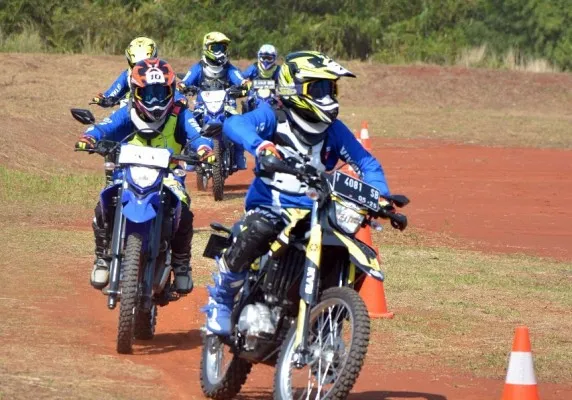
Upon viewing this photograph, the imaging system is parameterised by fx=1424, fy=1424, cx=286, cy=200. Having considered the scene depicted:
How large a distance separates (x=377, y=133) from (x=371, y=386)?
24273 millimetres

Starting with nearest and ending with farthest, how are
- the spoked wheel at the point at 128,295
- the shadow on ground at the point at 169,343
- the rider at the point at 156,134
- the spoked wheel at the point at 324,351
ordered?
the spoked wheel at the point at 324,351 < the spoked wheel at the point at 128,295 < the shadow on ground at the point at 169,343 < the rider at the point at 156,134

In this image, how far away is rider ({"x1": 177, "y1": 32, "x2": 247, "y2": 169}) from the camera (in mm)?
21406

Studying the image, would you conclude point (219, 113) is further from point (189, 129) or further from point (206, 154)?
point (206, 154)

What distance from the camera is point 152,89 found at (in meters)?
10.7

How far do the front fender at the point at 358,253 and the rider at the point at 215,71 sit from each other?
13.7 m

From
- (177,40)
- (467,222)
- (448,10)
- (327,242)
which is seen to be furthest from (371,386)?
(448,10)

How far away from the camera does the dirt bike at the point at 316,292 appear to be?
7539mm

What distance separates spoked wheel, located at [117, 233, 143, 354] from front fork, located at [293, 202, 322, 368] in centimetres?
235

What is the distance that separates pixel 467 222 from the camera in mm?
19312

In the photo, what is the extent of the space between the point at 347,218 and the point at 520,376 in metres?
1.27

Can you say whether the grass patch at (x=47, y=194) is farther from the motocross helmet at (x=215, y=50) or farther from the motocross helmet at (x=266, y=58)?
the motocross helmet at (x=266, y=58)

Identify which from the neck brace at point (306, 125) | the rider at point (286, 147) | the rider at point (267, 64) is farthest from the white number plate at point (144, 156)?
the rider at point (267, 64)

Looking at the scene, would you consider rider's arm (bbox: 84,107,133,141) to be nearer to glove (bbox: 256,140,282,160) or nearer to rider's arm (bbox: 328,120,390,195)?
rider's arm (bbox: 328,120,390,195)

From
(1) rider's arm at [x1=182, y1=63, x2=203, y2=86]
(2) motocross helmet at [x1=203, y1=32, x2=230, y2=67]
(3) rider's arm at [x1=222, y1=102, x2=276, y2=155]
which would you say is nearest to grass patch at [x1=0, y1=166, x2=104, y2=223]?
(1) rider's arm at [x1=182, y1=63, x2=203, y2=86]
